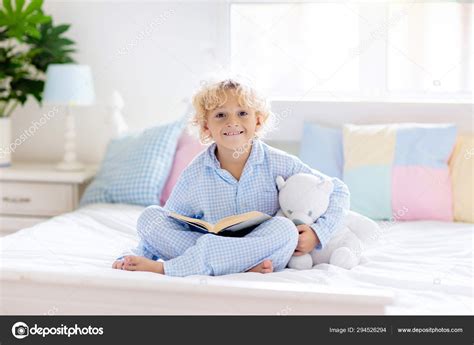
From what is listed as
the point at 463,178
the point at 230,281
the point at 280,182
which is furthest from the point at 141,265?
the point at 463,178

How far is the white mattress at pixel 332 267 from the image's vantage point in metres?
1.71

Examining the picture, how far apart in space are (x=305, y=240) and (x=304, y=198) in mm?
113

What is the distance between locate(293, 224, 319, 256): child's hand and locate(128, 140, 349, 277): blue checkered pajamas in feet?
0.06

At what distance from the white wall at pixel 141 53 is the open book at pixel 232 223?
1.45 m

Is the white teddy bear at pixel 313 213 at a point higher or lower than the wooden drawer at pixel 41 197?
higher

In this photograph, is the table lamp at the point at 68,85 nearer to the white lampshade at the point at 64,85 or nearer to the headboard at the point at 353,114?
the white lampshade at the point at 64,85

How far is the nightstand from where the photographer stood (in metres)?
3.26

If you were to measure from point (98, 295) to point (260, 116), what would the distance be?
75 cm

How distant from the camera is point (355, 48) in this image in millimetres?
3254

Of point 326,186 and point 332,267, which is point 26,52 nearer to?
point 326,186

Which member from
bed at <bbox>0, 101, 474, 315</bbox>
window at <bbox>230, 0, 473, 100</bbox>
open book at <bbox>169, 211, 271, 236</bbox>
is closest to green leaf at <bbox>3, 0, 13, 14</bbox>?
window at <bbox>230, 0, 473, 100</bbox>

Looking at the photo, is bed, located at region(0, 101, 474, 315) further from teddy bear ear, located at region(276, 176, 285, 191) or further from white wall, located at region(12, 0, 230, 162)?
white wall, located at region(12, 0, 230, 162)

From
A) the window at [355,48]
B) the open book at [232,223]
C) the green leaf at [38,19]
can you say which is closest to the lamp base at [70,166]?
the green leaf at [38,19]
